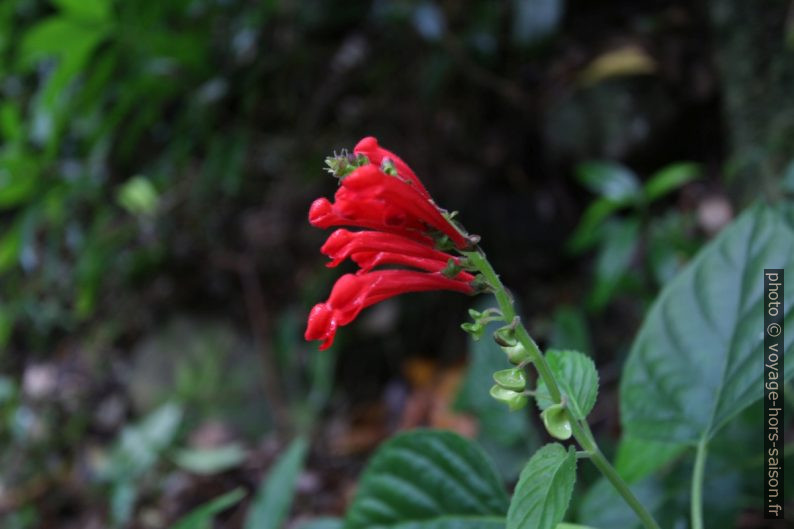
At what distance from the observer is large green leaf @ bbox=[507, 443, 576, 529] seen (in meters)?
0.68

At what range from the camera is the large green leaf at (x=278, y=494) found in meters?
1.52

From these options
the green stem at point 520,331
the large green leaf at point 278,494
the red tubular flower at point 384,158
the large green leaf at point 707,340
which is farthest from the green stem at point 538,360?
the large green leaf at point 278,494

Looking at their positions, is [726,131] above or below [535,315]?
above

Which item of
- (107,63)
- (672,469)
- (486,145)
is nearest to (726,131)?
(486,145)

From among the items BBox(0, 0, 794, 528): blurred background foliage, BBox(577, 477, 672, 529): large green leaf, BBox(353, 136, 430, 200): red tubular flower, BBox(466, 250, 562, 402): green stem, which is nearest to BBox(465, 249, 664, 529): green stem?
BBox(466, 250, 562, 402): green stem

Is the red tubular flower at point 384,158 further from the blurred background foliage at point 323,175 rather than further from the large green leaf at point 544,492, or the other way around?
the blurred background foliage at point 323,175

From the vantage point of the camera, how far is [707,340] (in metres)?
1.06

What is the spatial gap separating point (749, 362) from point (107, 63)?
2.20 metres

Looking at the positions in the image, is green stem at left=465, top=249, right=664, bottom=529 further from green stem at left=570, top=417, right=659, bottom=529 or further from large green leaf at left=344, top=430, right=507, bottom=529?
large green leaf at left=344, top=430, right=507, bottom=529

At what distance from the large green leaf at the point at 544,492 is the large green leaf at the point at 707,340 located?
0.35 metres

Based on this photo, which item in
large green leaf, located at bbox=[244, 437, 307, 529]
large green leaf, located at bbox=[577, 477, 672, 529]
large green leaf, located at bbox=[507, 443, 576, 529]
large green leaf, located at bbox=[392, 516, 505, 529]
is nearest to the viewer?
large green leaf, located at bbox=[507, 443, 576, 529]

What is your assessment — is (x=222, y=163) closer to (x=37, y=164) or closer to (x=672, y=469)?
(x=37, y=164)

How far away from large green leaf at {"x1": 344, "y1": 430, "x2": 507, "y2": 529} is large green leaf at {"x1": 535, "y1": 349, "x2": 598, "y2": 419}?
22 cm

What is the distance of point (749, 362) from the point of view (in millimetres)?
972
